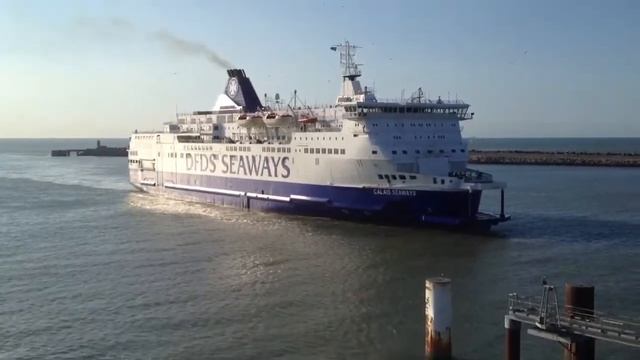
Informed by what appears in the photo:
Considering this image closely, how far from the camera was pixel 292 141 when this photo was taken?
29250mm

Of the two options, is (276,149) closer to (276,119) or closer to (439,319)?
(276,119)

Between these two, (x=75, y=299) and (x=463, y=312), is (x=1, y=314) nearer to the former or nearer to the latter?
(x=75, y=299)

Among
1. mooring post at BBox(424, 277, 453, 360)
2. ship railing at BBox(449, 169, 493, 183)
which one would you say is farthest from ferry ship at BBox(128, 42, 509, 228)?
mooring post at BBox(424, 277, 453, 360)

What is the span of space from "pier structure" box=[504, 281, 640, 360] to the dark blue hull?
513 inches

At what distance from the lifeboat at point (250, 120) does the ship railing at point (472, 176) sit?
11438 mm

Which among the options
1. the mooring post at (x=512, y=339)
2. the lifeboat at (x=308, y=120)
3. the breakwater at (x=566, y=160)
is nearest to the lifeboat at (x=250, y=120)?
the lifeboat at (x=308, y=120)

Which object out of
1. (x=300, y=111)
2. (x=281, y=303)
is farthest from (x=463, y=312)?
(x=300, y=111)

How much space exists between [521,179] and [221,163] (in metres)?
30.0

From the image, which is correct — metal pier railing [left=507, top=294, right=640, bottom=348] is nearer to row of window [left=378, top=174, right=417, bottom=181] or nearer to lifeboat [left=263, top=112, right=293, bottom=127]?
row of window [left=378, top=174, right=417, bottom=181]

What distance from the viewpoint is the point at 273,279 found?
1775 cm

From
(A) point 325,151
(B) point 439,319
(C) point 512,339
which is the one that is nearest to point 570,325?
(C) point 512,339

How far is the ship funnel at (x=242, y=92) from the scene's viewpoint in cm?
3694

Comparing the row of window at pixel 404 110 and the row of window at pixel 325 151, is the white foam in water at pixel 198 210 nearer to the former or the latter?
the row of window at pixel 325 151

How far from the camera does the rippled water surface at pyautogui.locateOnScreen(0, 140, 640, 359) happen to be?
12.7 m
